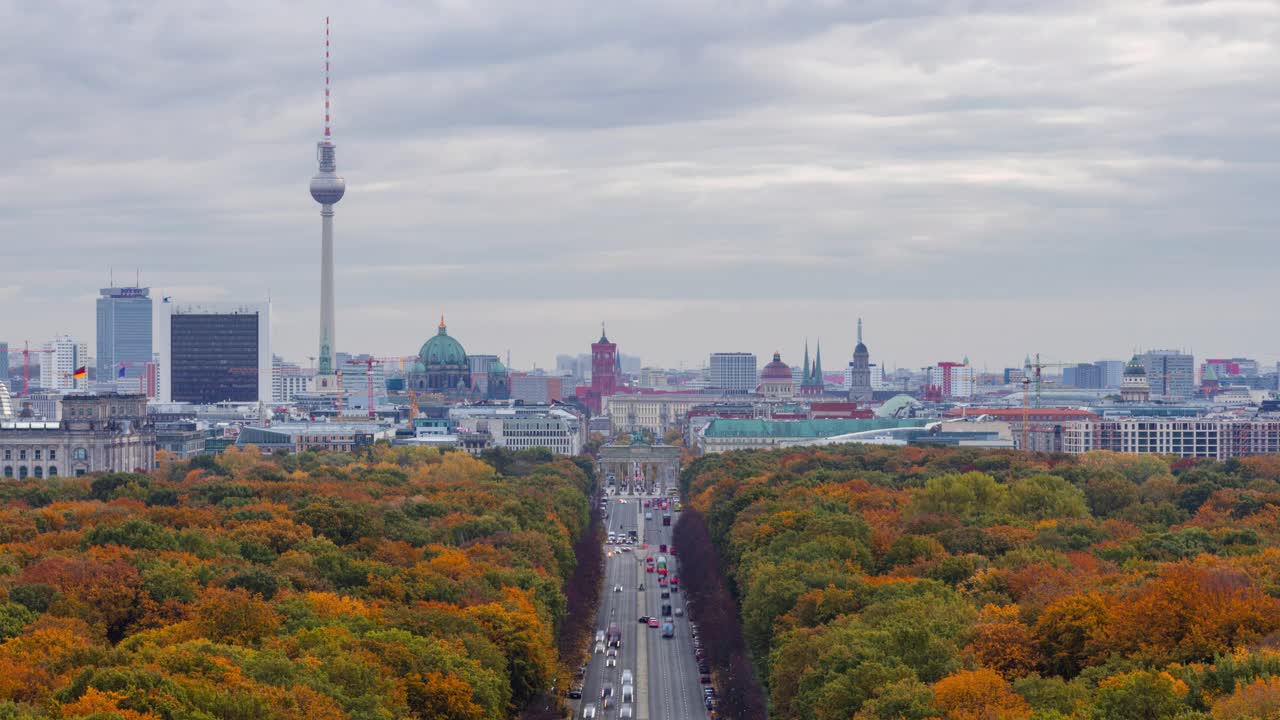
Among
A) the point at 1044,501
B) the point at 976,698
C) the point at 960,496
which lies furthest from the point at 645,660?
the point at 976,698

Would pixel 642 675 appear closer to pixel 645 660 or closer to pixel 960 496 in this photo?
pixel 645 660

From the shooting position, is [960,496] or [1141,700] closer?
[1141,700]

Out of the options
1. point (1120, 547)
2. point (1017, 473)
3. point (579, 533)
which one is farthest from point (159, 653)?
point (1017, 473)

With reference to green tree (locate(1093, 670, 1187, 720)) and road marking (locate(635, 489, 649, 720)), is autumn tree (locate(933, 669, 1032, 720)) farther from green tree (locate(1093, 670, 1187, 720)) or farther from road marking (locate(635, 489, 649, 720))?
road marking (locate(635, 489, 649, 720))

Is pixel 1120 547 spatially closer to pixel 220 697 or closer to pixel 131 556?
pixel 131 556

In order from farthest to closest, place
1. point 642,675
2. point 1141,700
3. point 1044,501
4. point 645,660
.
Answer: point 1044,501, point 645,660, point 642,675, point 1141,700

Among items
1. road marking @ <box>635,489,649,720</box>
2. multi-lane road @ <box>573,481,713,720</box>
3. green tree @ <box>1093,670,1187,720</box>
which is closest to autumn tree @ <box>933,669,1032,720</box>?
green tree @ <box>1093,670,1187,720</box>

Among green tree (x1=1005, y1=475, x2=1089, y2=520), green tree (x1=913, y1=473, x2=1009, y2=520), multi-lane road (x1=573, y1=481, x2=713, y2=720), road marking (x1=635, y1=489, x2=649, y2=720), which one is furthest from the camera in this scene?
green tree (x1=913, y1=473, x2=1009, y2=520)

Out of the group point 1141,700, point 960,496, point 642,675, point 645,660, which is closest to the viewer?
point 1141,700

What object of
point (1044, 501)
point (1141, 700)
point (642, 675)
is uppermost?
point (1044, 501)
